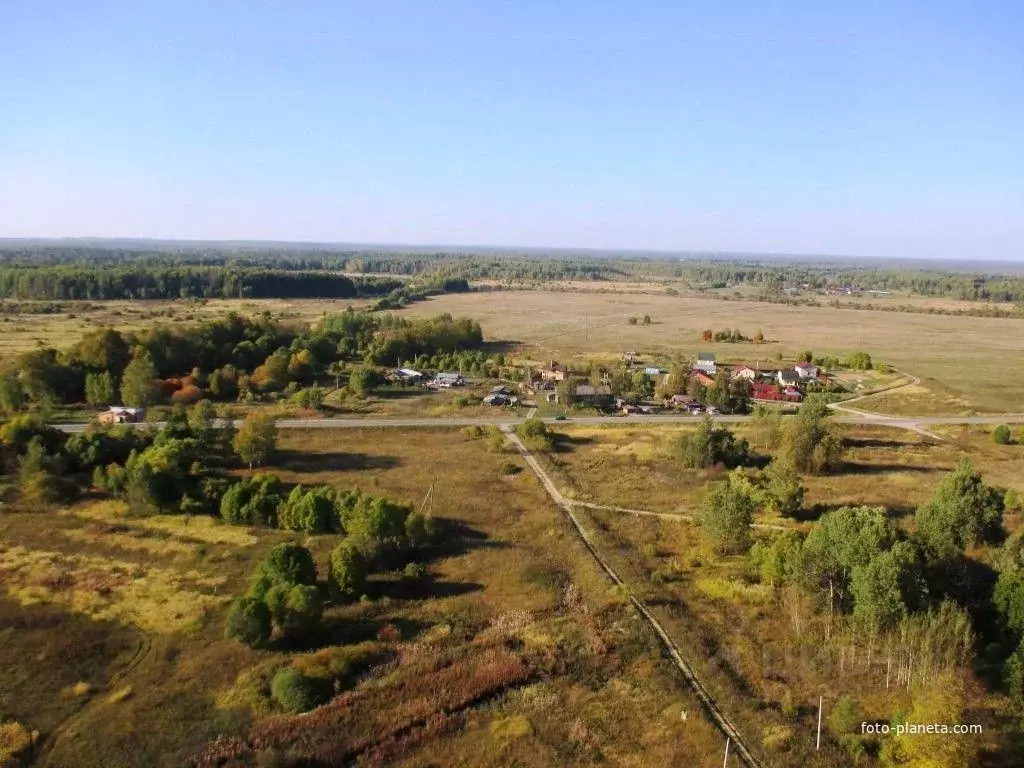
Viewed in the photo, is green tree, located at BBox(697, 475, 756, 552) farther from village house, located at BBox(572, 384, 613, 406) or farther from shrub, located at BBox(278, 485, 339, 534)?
village house, located at BBox(572, 384, 613, 406)

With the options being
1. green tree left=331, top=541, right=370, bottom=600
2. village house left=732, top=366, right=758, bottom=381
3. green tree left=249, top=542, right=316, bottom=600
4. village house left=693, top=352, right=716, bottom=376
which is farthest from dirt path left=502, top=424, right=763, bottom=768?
village house left=693, top=352, right=716, bottom=376

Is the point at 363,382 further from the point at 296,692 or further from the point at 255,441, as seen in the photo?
Answer: the point at 296,692

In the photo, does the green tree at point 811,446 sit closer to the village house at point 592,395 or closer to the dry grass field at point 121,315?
the village house at point 592,395

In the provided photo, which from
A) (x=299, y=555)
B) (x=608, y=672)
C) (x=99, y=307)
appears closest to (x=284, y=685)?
(x=299, y=555)

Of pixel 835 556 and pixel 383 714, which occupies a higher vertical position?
pixel 835 556

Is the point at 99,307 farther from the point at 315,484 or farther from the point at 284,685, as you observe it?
the point at 284,685

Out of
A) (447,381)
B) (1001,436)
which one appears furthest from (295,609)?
(1001,436)
